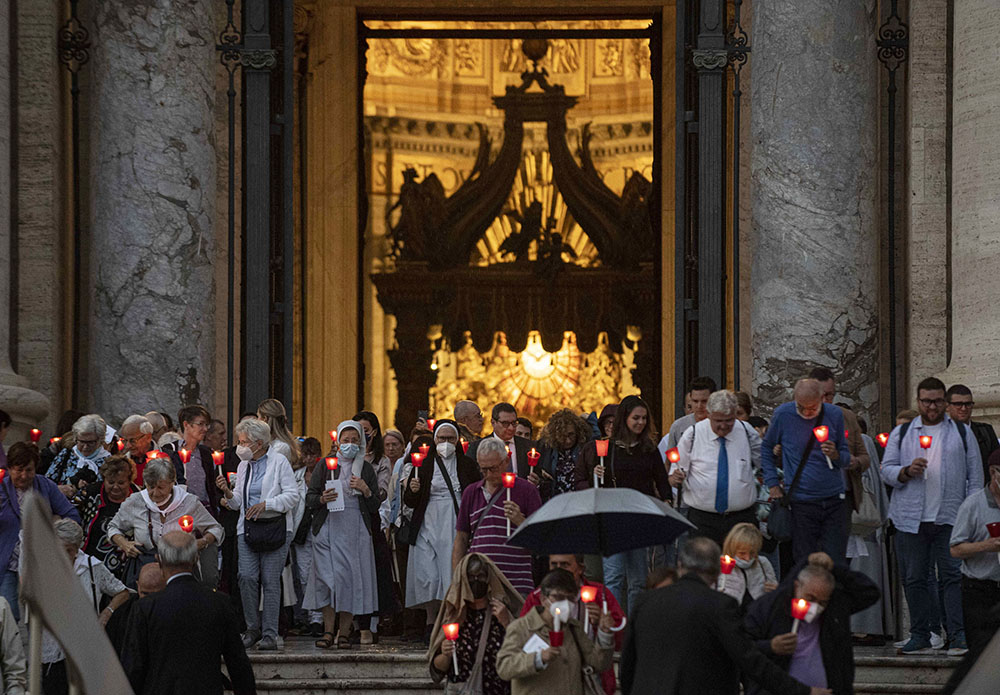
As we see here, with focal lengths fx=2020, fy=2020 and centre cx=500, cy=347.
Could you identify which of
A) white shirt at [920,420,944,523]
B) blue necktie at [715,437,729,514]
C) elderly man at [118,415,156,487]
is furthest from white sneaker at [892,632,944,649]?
elderly man at [118,415,156,487]

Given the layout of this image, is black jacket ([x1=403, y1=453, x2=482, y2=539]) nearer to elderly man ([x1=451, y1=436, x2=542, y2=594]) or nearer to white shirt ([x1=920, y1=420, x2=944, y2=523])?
elderly man ([x1=451, y1=436, x2=542, y2=594])

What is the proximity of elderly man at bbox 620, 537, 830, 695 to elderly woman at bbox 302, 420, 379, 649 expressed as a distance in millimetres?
4641

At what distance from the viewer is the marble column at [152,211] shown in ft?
54.4

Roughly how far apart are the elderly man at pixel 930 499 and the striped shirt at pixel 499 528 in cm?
243

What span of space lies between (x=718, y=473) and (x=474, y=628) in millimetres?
2164

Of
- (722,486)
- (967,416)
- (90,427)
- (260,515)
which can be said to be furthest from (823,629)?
(90,427)

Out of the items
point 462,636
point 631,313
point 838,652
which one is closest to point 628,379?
point 631,313

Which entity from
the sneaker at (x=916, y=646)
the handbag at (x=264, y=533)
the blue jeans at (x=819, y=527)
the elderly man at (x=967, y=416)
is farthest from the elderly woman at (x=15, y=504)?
the elderly man at (x=967, y=416)

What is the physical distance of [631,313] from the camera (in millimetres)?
23453

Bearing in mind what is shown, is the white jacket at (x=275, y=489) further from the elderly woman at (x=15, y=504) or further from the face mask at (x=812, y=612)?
the face mask at (x=812, y=612)

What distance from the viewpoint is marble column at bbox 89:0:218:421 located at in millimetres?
16578

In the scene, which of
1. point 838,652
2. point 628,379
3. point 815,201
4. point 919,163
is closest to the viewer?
point 838,652

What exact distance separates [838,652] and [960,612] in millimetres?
3382

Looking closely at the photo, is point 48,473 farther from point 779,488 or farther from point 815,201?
point 815,201
